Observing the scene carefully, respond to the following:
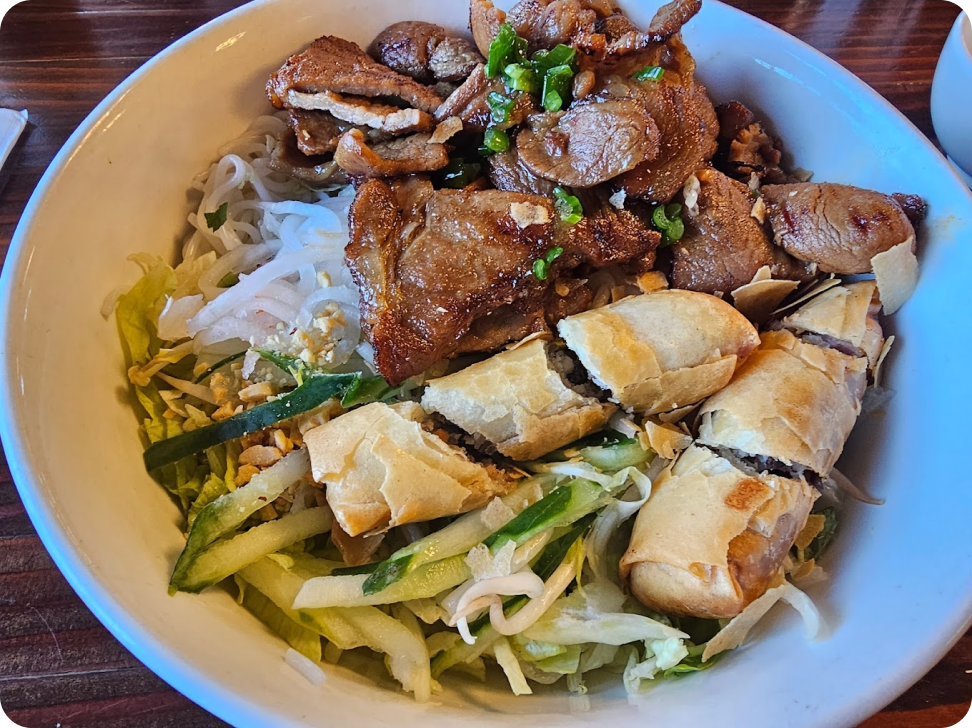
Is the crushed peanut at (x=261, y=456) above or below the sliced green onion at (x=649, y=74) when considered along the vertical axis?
below

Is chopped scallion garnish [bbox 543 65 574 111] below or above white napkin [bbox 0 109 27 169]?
above

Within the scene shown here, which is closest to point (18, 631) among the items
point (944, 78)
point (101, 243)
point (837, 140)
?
point (101, 243)

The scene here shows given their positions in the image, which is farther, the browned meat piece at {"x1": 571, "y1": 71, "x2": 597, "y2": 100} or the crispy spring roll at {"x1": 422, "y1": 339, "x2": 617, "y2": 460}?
the browned meat piece at {"x1": 571, "y1": 71, "x2": 597, "y2": 100}

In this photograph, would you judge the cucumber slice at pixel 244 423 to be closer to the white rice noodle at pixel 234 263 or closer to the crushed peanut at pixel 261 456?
the crushed peanut at pixel 261 456

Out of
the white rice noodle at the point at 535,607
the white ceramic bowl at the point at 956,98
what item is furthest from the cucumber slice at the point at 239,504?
the white ceramic bowl at the point at 956,98

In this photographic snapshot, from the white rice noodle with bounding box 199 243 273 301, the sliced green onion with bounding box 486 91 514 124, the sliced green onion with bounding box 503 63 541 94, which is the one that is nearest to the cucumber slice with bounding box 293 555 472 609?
the white rice noodle with bounding box 199 243 273 301

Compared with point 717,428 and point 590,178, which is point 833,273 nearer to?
point 717,428

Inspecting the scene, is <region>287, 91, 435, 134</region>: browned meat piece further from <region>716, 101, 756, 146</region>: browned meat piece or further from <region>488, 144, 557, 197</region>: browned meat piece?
<region>716, 101, 756, 146</region>: browned meat piece
